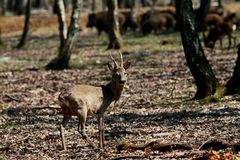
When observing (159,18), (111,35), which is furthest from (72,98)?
(159,18)

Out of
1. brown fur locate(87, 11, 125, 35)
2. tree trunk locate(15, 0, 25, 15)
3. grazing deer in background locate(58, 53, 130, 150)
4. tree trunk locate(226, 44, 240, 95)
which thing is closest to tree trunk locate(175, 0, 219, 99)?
tree trunk locate(226, 44, 240, 95)

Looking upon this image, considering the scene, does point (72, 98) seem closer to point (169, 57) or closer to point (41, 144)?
point (41, 144)

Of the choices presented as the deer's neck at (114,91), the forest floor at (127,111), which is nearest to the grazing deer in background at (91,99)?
the deer's neck at (114,91)

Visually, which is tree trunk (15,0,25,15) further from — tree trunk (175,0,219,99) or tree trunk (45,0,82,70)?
tree trunk (175,0,219,99)

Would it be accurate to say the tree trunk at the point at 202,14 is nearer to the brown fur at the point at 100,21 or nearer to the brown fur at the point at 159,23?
the brown fur at the point at 159,23

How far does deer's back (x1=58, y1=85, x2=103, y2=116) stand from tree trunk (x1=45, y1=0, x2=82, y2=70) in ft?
39.1

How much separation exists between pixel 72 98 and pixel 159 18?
29.7 m

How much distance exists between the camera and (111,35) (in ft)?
95.0

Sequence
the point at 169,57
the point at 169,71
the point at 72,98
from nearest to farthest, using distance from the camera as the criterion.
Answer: the point at 72,98 → the point at 169,71 → the point at 169,57

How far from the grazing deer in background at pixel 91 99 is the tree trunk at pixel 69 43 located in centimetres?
1177

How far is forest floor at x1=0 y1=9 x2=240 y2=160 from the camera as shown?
414 inches

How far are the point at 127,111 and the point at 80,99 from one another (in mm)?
3862

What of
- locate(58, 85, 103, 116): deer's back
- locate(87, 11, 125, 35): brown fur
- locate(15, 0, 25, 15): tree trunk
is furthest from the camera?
locate(15, 0, 25, 15): tree trunk

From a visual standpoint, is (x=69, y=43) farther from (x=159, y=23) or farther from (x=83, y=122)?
(x=159, y=23)
